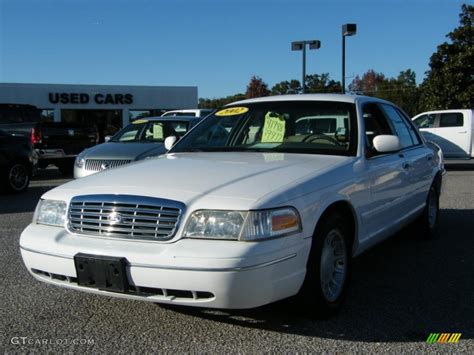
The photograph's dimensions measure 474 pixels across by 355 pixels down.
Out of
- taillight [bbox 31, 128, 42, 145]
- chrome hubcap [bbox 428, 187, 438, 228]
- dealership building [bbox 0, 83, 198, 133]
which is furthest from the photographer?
dealership building [bbox 0, 83, 198, 133]

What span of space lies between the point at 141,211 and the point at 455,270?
10.2 feet

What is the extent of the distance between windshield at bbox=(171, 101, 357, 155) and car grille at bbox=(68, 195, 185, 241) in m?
1.52

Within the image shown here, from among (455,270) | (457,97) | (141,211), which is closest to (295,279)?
(141,211)

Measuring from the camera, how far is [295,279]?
3180 mm

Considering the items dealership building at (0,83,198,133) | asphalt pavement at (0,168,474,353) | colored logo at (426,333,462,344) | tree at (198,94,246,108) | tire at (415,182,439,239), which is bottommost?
colored logo at (426,333,462,344)

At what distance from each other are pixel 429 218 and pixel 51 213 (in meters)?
4.19

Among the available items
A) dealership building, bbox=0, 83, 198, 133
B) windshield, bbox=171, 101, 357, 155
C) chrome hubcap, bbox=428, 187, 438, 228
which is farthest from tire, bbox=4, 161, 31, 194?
dealership building, bbox=0, 83, 198, 133

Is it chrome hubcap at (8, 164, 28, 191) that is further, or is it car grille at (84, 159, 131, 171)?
chrome hubcap at (8, 164, 28, 191)

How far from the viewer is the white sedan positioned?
3.00 metres

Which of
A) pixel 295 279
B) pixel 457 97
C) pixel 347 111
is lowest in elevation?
pixel 295 279

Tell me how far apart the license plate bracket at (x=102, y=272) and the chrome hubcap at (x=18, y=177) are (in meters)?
8.14

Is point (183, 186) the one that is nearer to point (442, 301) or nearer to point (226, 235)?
point (226, 235)

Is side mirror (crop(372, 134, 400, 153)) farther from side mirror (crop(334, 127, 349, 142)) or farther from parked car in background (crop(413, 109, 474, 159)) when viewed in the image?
parked car in background (crop(413, 109, 474, 159))

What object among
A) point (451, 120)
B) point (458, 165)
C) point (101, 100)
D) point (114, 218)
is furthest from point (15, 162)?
point (101, 100)
